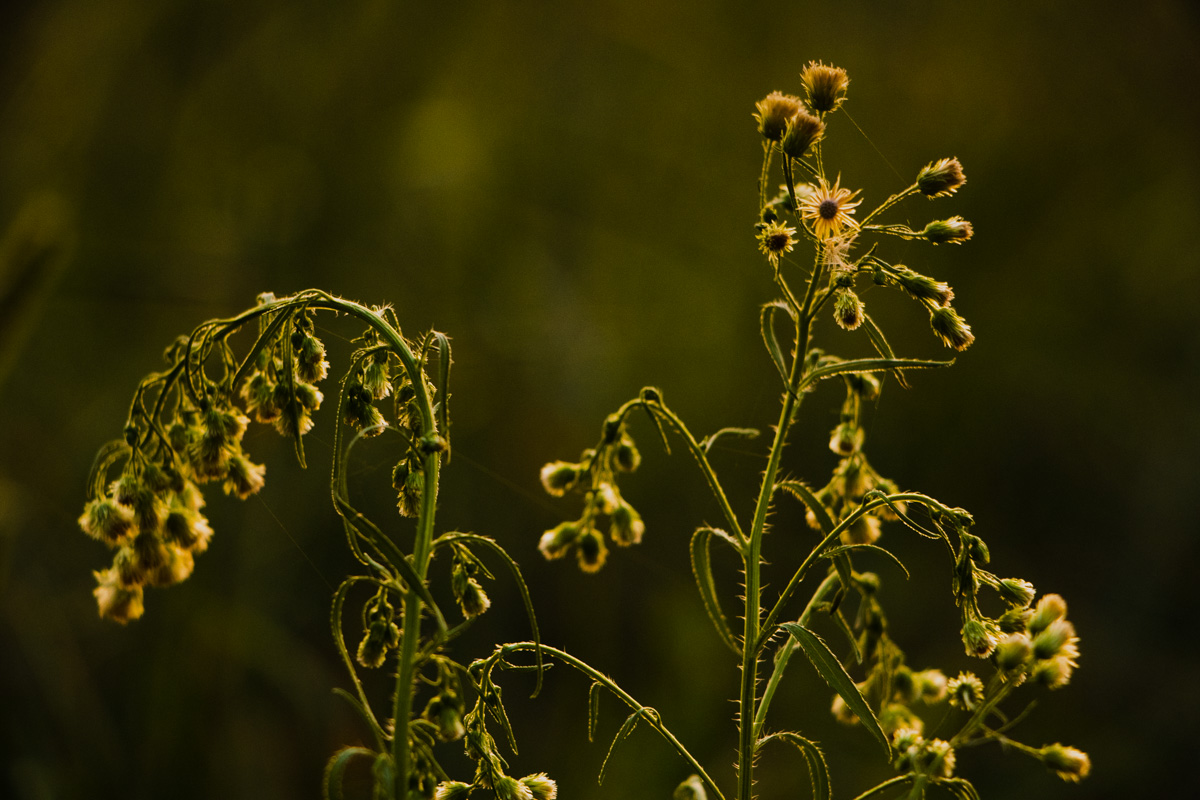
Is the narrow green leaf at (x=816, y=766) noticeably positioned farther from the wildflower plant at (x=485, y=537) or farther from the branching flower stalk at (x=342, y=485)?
the branching flower stalk at (x=342, y=485)

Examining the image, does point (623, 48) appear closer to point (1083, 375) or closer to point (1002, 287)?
point (1002, 287)

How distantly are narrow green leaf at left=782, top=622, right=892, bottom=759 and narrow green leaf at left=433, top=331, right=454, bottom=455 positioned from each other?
0.28 metres

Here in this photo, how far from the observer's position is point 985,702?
62cm

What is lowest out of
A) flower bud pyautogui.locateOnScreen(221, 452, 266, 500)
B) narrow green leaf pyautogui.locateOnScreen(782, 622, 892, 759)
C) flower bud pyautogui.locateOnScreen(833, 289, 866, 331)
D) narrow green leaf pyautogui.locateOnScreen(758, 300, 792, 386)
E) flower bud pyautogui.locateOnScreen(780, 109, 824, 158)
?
flower bud pyautogui.locateOnScreen(221, 452, 266, 500)

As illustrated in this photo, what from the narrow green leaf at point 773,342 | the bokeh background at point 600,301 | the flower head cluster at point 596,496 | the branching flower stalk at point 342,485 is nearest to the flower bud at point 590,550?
the flower head cluster at point 596,496

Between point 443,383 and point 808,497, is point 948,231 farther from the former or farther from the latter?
point 443,383

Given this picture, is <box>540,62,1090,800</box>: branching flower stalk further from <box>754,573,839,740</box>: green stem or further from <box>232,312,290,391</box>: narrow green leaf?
<box>232,312,290,391</box>: narrow green leaf

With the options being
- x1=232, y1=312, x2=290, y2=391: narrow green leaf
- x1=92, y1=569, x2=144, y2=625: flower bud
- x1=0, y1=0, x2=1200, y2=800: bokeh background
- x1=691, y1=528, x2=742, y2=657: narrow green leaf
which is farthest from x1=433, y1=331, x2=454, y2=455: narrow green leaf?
x1=0, y1=0, x2=1200, y2=800: bokeh background

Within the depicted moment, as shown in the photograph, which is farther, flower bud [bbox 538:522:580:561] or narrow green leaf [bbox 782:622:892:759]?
flower bud [bbox 538:522:580:561]

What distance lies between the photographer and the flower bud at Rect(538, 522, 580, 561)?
2.40 feet

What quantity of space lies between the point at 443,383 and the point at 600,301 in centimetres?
257

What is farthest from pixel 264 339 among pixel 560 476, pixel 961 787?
pixel 961 787

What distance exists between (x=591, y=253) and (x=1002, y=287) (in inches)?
59.0

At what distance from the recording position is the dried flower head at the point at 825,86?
2.06 feet
